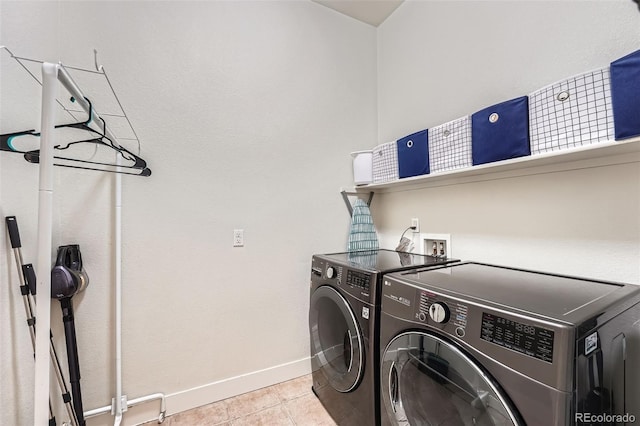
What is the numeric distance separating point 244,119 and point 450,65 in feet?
4.81

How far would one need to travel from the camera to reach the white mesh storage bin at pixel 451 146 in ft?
4.63

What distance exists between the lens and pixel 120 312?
4.85 feet

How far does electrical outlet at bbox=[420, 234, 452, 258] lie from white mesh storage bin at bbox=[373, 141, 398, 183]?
492mm

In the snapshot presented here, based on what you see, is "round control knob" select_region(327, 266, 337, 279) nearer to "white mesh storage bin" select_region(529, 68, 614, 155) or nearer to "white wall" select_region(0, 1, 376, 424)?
"white wall" select_region(0, 1, 376, 424)

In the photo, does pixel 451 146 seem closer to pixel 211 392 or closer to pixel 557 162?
pixel 557 162

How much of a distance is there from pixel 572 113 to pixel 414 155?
776 millimetres

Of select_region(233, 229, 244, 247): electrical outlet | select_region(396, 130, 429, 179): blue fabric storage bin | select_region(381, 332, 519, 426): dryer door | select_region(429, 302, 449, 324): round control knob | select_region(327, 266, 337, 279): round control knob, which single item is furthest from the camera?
select_region(233, 229, 244, 247): electrical outlet

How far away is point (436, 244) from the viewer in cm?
182

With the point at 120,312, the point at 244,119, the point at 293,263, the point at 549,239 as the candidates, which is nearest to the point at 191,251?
the point at 120,312

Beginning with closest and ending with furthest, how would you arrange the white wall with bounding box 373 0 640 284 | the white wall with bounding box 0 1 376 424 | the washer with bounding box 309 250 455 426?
the white wall with bounding box 373 0 640 284 → the washer with bounding box 309 250 455 426 → the white wall with bounding box 0 1 376 424

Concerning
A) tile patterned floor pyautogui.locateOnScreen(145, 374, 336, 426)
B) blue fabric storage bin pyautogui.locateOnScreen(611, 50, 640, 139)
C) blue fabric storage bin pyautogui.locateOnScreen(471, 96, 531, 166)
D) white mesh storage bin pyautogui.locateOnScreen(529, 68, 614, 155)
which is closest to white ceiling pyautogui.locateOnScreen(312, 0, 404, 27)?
blue fabric storage bin pyautogui.locateOnScreen(471, 96, 531, 166)

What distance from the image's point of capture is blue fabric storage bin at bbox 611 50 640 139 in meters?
0.84

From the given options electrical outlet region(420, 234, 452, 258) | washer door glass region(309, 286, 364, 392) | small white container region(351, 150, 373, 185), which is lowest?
washer door glass region(309, 286, 364, 392)

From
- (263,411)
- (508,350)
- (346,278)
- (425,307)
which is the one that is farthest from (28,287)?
(508,350)
